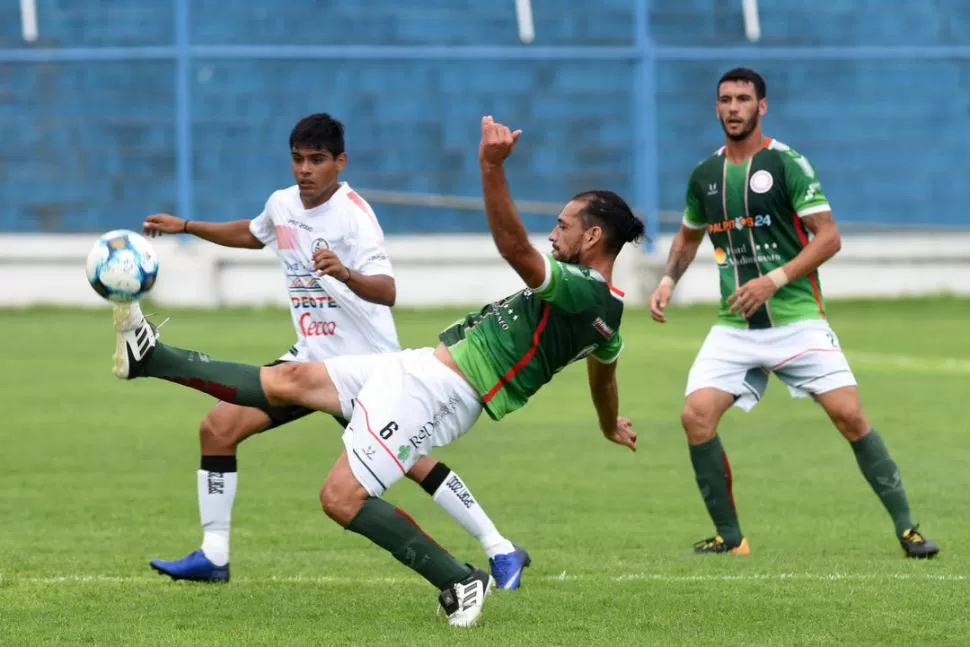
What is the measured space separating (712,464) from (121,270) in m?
3.32

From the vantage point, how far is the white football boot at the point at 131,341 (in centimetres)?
Result: 668

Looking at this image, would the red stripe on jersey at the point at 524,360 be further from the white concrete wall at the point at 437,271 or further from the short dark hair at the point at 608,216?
the white concrete wall at the point at 437,271

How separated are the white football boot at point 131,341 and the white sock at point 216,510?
42.6 inches

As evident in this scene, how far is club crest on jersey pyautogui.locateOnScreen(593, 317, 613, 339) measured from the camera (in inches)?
258

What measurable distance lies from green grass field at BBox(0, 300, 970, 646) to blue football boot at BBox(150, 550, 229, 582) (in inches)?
3.1

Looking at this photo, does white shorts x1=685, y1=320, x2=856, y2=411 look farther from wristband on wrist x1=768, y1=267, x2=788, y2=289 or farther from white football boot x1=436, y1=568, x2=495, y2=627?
white football boot x1=436, y1=568, x2=495, y2=627

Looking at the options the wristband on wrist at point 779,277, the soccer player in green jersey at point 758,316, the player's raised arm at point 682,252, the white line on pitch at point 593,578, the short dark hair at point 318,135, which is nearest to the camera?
the white line on pitch at point 593,578

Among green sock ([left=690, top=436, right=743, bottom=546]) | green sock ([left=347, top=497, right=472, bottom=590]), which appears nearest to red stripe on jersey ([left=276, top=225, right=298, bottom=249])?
green sock ([left=347, top=497, right=472, bottom=590])

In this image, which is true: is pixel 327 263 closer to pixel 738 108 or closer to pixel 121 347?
pixel 121 347

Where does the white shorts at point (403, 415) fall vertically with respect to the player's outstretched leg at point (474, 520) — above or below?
above

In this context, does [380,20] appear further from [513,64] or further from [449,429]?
[449,429]

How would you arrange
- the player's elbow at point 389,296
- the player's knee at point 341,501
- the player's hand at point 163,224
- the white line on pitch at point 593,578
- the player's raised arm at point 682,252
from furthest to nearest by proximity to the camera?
the player's raised arm at point 682,252
the player's hand at point 163,224
the player's elbow at point 389,296
the white line on pitch at point 593,578
the player's knee at point 341,501

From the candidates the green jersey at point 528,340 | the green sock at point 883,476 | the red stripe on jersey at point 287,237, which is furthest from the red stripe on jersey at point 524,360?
the green sock at point 883,476

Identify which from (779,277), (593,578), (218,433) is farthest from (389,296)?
(779,277)
